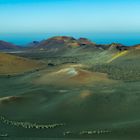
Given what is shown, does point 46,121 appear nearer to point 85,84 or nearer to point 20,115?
point 20,115

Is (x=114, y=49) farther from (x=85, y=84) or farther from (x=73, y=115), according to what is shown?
(x=73, y=115)

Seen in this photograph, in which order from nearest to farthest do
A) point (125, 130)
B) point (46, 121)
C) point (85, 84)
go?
point (125, 130) → point (46, 121) → point (85, 84)

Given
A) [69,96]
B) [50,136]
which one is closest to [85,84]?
[69,96]

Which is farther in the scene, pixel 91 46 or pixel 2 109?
pixel 91 46

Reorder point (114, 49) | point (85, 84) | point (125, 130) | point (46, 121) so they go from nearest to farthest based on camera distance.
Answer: point (125, 130), point (46, 121), point (85, 84), point (114, 49)

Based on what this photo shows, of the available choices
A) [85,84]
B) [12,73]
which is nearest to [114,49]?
[12,73]

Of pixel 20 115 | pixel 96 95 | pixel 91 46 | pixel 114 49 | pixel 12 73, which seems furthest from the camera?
pixel 91 46

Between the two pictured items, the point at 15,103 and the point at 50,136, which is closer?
the point at 50,136
